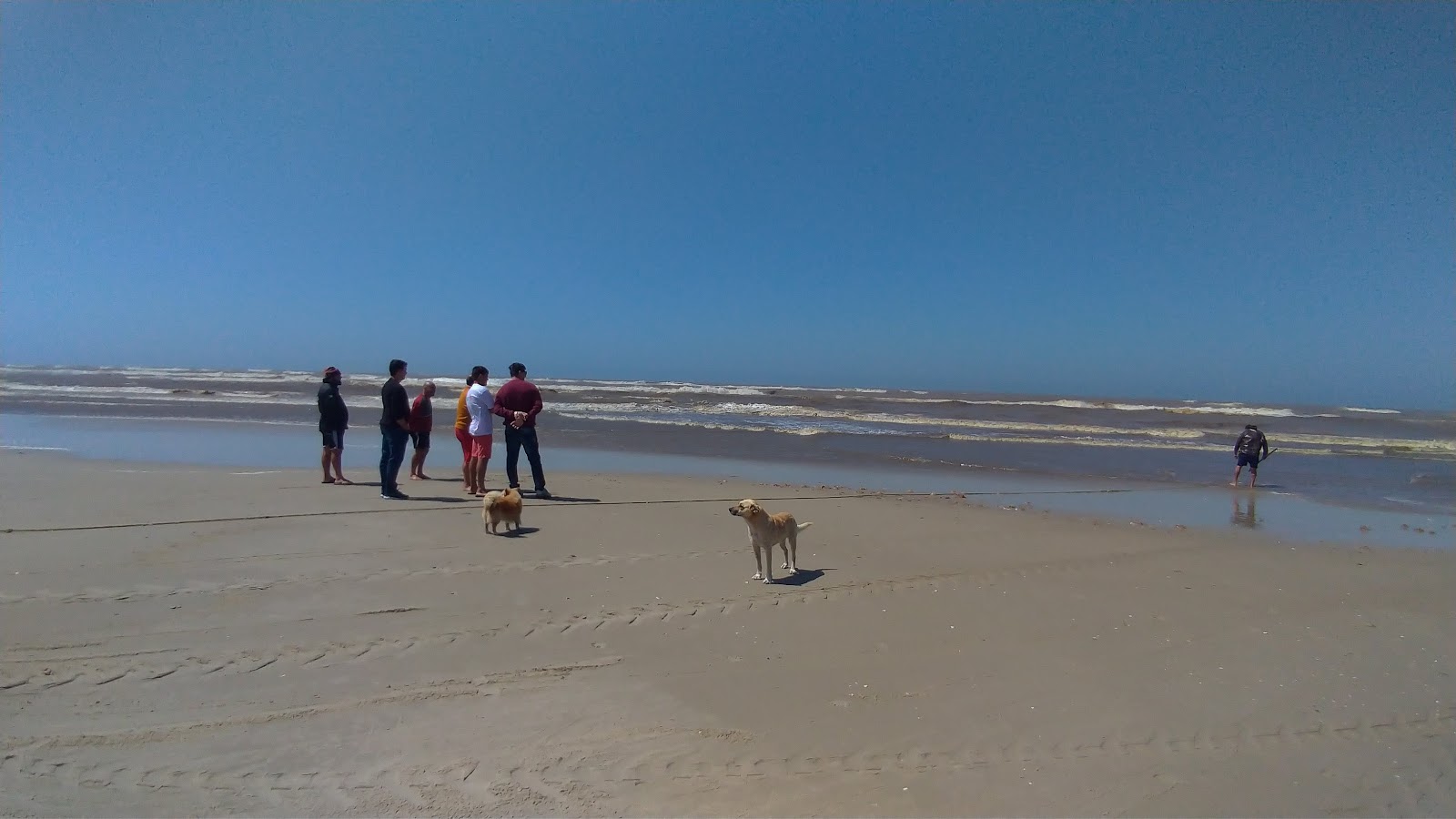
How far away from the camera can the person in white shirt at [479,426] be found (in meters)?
10.0

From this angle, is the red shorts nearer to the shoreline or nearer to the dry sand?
the shoreline

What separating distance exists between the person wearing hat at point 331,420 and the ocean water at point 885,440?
Answer: 7.14 feet

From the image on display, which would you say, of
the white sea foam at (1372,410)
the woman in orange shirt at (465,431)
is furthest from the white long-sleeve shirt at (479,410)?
the white sea foam at (1372,410)

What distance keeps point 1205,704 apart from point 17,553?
9.21 m

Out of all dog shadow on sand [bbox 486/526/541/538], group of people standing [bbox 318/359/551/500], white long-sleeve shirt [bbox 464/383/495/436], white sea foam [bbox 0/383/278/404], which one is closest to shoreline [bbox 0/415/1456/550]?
group of people standing [bbox 318/359/551/500]

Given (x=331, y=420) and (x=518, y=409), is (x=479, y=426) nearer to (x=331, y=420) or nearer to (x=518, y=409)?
(x=518, y=409)

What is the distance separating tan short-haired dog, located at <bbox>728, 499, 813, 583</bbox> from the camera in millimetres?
6293

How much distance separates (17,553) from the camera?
252 inches

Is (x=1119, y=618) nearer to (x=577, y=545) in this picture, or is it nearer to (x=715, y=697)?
(x=715, y=697)

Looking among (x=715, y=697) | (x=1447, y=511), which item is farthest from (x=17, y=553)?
(x=1447, y=511)

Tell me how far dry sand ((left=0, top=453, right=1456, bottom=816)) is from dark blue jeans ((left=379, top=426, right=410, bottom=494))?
1814mm

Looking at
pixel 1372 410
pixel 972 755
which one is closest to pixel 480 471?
pixel 972 755

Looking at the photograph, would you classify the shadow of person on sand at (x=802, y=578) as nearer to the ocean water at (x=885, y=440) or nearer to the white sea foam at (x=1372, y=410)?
the ocean water at (x=885, y=440)

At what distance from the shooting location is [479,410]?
1007cm
